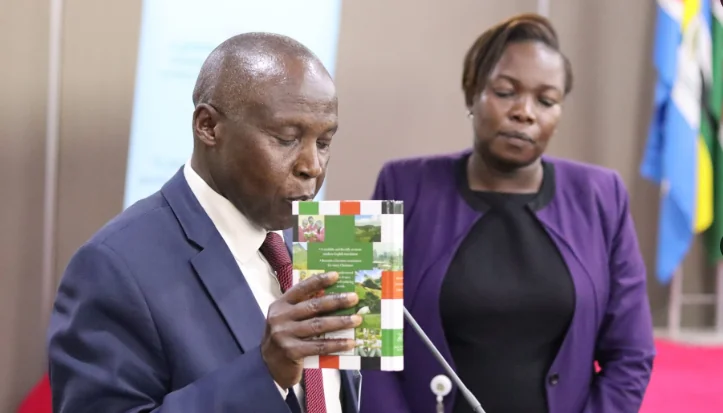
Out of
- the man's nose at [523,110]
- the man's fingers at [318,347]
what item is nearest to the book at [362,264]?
the man's fingers at [318,347]

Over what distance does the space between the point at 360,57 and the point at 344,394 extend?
269 cm

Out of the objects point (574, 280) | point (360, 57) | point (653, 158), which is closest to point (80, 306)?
point (574, 280)

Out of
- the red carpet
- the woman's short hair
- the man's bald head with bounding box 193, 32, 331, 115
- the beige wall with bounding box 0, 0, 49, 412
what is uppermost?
the woman's short hair

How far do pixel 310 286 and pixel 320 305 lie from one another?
26 millimetres

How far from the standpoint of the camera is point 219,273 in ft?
3.80

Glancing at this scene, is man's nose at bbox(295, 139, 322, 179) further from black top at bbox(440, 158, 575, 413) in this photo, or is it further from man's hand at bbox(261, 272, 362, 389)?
black top at bbox(440, 158, 575, 413)

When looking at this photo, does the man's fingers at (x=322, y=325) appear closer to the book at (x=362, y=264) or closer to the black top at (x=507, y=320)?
the book at (x=362, y=264)

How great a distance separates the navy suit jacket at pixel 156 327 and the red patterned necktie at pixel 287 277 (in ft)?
0.18

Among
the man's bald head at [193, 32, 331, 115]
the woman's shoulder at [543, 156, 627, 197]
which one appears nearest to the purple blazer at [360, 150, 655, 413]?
the woman's shoulder at [543, 156, 627, 197]

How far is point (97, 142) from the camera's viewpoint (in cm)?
343

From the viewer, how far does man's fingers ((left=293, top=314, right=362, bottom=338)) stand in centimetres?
95

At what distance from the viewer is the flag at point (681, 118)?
377 cm

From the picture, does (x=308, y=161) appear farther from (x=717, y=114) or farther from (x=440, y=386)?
(x=717, y=114)

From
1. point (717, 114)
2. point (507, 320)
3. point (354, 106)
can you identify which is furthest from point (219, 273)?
point (717, 114)
